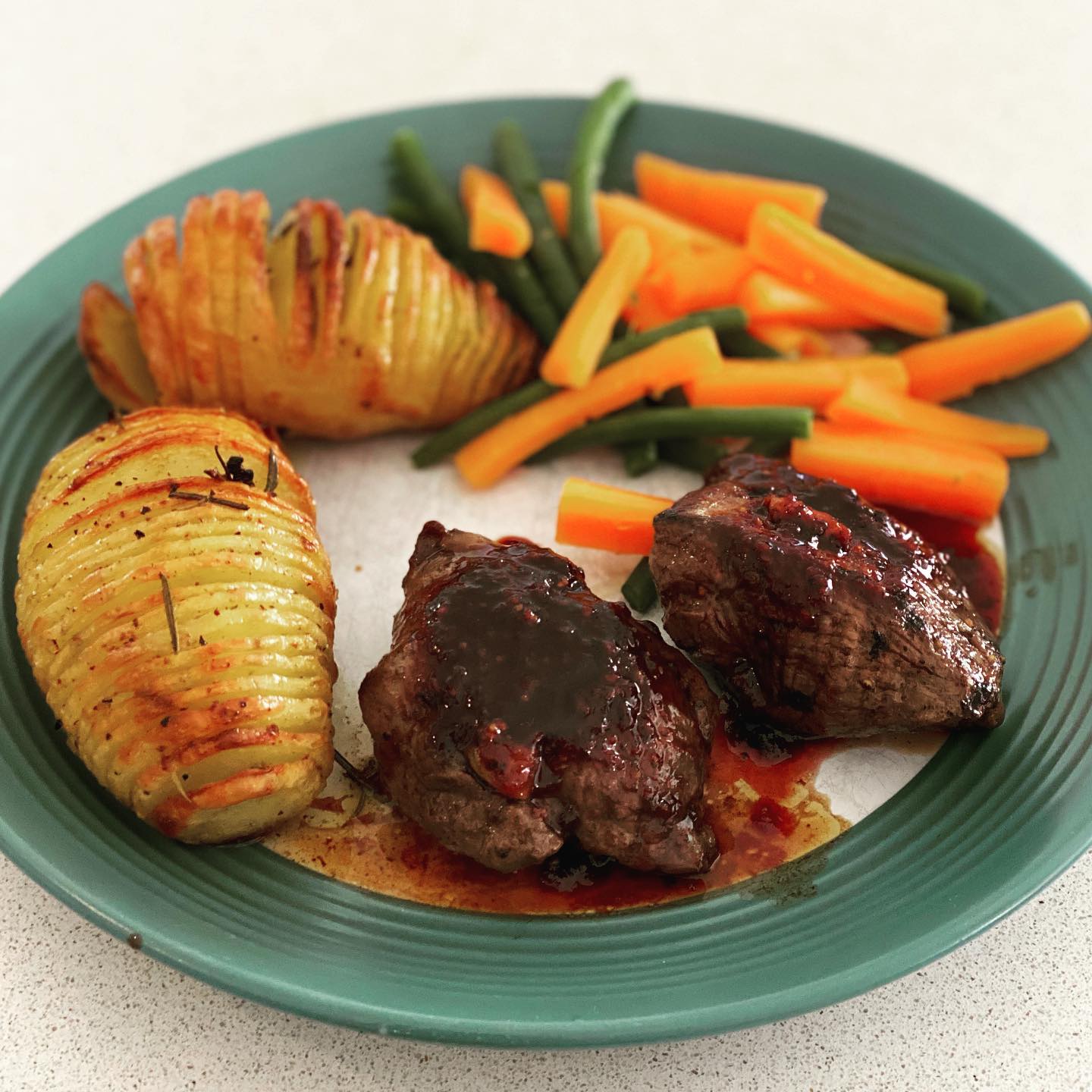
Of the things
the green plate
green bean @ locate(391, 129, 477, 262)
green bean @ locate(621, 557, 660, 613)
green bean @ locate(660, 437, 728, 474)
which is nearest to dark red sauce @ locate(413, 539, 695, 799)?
the green plate

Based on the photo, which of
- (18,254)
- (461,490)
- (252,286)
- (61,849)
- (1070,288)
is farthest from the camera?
(18,254)

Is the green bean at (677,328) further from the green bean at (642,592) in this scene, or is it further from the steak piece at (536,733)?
the steak piece at (536,733)

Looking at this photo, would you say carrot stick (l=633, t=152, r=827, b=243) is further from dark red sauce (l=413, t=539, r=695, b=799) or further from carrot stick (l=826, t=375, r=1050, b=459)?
dark red sauce (l=413, t=539, r=695, b=799)

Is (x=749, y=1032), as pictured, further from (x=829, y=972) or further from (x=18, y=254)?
(x=18, y=254)

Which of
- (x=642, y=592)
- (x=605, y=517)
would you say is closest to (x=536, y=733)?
(x=642, y=592)

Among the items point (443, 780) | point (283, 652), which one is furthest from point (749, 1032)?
point (283, 652)
